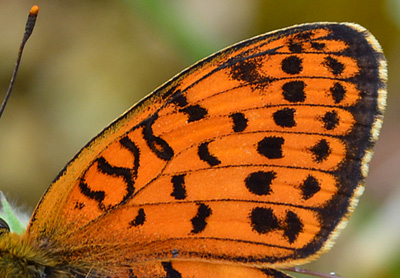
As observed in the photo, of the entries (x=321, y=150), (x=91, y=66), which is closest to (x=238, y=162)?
(x=321, y=150)

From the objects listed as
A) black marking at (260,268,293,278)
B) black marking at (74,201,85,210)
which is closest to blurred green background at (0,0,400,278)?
black marking at (260,268,293,278)

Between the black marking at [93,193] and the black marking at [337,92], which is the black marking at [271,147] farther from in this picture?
the black marking at [93,193]

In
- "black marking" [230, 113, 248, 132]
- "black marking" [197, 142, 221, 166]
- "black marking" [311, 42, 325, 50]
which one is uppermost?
"black marking" [311, 42, 325, 50]

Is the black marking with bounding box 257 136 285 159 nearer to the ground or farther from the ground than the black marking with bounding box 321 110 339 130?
nearer to the ground

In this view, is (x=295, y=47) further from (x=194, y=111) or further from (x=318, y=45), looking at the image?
(x=194, y=111)

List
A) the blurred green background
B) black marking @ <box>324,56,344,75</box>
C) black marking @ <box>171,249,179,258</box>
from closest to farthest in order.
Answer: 1. black marking @ <box>324,56,344,75</box>
2. black marking @ <box>171,249,179,258</box>
3. the blurred green background

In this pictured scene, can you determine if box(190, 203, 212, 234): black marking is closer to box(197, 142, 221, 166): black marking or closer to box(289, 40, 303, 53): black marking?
box(197, 142, 221, 166): black marking

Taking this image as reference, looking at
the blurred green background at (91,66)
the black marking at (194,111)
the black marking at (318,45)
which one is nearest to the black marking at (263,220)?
the black marking at (194,111)
